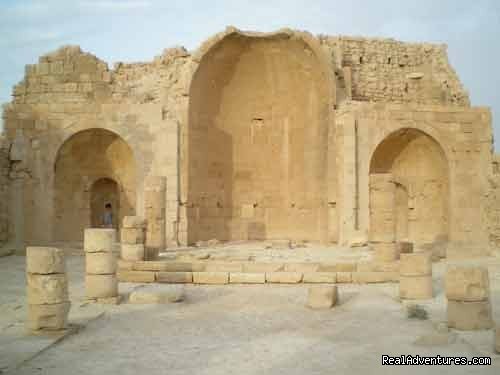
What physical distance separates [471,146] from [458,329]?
11.0 m

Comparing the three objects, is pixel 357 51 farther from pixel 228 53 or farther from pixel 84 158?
pixel 84 158

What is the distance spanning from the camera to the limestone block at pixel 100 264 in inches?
361

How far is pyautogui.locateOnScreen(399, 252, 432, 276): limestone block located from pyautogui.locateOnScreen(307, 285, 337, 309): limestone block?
1337 millimetres

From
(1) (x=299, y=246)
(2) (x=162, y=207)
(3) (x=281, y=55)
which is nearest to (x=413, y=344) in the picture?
(2) (x=162, y=207)

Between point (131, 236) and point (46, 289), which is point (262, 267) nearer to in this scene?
point (131, 236)

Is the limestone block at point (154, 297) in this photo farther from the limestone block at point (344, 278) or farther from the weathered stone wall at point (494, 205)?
the weathered stone wall at point (494, 205)

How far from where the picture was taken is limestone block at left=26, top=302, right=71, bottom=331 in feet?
23.0

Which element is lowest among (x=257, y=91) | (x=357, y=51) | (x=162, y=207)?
(x=162, y=207)

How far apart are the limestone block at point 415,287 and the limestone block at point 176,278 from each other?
432 cm

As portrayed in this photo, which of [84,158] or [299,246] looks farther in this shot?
[84,158]

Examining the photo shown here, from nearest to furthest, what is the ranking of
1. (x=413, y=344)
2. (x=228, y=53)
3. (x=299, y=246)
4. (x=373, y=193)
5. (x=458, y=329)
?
(x=413, y=344), (x=458, y=329), (x=373, y=193), (x=299, y=246), (x=228, y=53)

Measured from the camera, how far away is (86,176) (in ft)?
58.6

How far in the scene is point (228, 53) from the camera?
57.8 ft

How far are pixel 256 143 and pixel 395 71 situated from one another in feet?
17.4
